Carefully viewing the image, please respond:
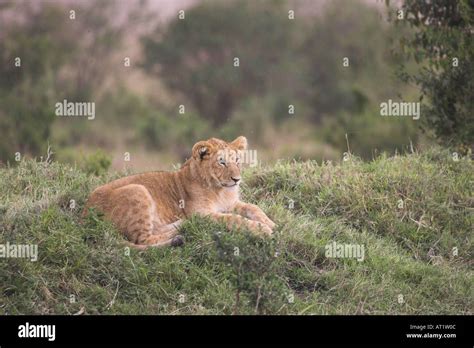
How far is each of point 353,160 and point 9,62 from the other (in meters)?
19.3

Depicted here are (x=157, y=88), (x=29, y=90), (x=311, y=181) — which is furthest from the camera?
(x=157, y=88)

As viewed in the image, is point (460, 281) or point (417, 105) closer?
point (460, 281)

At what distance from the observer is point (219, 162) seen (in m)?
9.08

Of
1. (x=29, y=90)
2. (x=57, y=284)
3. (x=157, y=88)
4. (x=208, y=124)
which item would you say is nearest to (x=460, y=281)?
(x=57, y=284)

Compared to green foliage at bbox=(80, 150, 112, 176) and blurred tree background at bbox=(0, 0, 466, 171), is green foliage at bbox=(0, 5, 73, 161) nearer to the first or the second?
blurred tree background at bbox=(0, 0, 466, 171)

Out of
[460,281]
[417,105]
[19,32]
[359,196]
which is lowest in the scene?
[460,281]

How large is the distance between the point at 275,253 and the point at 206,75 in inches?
967

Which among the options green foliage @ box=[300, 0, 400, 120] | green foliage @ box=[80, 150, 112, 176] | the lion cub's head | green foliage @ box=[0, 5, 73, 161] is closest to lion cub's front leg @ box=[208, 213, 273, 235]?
the lion cub's head

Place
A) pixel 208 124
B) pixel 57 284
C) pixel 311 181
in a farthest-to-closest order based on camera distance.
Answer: pixel 208 124, pixel 311 181, pixel 57 284

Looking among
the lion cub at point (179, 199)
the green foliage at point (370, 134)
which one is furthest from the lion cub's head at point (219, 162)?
the green foliage at point (370, 134)

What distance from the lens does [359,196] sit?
10.0 metres

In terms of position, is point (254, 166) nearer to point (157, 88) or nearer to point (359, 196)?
point (359, 196)

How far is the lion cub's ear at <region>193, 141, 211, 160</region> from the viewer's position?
914 centimetres

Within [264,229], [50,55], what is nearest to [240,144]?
[264,229]
